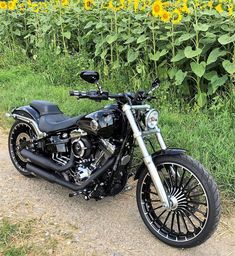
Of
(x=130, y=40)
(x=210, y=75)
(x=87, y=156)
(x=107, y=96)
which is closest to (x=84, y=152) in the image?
(x=87, y=156)

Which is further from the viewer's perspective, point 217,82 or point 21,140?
point 217,82

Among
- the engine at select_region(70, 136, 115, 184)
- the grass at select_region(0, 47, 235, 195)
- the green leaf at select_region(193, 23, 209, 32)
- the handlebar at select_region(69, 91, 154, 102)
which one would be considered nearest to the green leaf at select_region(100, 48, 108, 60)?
the grass at select_region(0, 47, 235, 195)

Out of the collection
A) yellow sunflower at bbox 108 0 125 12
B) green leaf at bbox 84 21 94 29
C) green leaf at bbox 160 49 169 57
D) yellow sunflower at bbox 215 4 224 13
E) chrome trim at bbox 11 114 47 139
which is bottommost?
green leaf at bbox 84 21 94 29

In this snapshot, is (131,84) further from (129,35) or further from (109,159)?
(109,159)

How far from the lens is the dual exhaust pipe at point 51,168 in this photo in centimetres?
336

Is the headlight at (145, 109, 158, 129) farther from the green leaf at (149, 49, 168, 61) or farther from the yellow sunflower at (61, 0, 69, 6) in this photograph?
the yellow sunflower at (61, 0, 69, 6)

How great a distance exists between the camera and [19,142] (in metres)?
4.33

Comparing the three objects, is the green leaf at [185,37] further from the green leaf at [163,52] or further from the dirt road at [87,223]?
the dirt road at [87,223]

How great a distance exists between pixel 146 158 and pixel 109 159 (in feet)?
1.26

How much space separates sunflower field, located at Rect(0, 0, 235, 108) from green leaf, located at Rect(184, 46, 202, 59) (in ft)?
0.04

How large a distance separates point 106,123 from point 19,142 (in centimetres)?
142

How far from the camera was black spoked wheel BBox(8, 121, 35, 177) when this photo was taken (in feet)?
13.9

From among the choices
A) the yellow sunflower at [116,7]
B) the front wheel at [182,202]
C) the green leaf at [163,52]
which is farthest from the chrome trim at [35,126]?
the yellow sunflower at [116,7]

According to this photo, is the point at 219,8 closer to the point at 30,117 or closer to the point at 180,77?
the point at 180,77
